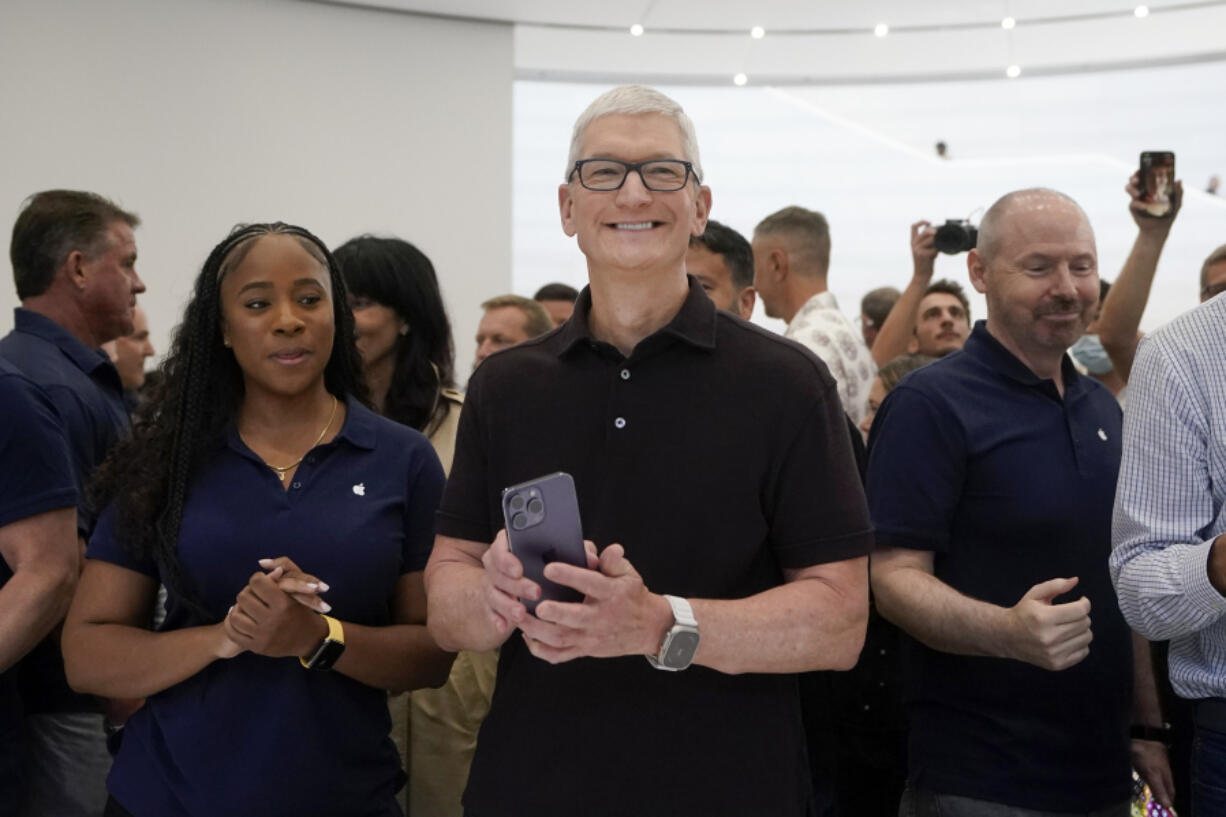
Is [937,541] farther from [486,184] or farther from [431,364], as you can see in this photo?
[486,184]

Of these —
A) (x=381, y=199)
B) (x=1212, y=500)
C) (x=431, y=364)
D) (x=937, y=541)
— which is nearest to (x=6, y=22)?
(x=381, y=199)

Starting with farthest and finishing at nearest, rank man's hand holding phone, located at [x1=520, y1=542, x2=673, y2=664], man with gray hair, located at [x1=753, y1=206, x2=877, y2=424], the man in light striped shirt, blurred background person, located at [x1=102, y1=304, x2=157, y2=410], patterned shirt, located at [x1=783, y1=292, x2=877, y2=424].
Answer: blurred background person, located at [x1=102, y1=304, x2=157, y2=410] → man with gray hair, located at [x1=753, y1=206, x2=877, y2=424] → patterned shirt, located at [x1=783, y1=292, x2=877, y2=424] → the man in light striped shirt → man's hand holding phone, located at [x1=520, y1=542, x2=673, y2=664]

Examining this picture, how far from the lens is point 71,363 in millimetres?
3049

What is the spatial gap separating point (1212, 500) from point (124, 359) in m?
4.06

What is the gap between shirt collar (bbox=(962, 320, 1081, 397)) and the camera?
2.47 m

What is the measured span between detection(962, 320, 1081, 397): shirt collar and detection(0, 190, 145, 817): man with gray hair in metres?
1.75

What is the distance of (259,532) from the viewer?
6.81 feet

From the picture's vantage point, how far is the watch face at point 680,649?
5.08 feet

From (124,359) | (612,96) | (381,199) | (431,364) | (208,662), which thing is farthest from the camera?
(381,199)

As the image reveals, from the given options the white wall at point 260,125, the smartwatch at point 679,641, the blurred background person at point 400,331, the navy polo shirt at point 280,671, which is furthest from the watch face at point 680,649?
the white wall at point 260,125

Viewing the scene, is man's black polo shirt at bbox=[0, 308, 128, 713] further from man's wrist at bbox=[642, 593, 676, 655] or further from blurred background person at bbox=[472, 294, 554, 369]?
man's wrist at bbox=[642, 593, 676, 655]

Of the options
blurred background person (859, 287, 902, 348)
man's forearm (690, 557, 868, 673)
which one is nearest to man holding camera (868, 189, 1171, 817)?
man's forearm (690, 557, 868, 673)

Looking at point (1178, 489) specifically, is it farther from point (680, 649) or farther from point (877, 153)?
point (877, 153)

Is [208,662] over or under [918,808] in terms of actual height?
over
